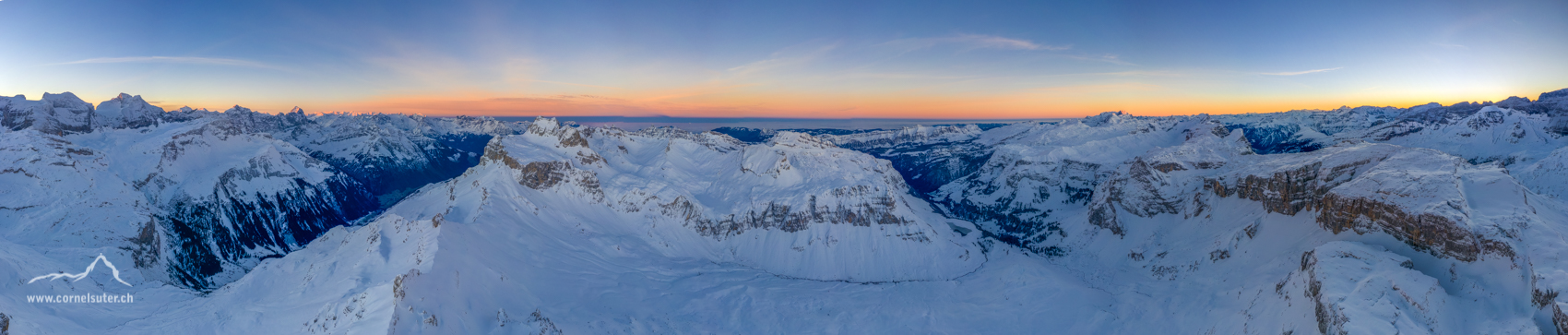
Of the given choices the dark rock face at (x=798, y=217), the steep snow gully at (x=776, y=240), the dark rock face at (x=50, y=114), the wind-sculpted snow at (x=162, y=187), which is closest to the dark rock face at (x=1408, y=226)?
the steep snow gully at (x=776, y=240)

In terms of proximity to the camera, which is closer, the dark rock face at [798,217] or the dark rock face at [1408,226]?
the dark rock face at [1408,226]

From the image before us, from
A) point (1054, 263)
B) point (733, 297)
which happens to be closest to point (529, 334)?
point (733, 297)

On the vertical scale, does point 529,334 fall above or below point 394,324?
below

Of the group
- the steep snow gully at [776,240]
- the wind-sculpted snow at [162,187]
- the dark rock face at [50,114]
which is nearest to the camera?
the steep snow gully at [776,240]

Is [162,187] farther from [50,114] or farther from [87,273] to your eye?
[87,273]

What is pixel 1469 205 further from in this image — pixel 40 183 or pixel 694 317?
pixel 40 183

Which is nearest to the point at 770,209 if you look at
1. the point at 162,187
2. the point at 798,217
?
the point at 798,217

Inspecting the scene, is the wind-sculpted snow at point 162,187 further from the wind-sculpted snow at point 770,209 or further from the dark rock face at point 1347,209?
the dark rock face at point 1347,209

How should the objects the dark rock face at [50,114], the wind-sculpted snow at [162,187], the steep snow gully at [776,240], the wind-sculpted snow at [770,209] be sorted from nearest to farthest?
the steep snow gully at [776,240] → the wind-sculpted snow at [162,187] → the wind-sculpted snow at [770,209] → the dark rock face at [50,114]
